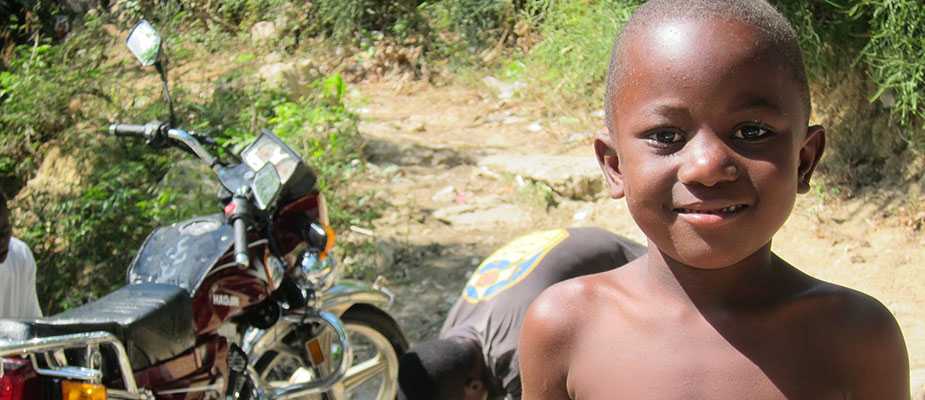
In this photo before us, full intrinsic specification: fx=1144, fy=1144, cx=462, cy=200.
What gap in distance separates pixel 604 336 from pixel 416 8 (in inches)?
299

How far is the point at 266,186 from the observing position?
11.4 ft

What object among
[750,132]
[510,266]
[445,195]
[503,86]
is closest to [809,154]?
[750,132]

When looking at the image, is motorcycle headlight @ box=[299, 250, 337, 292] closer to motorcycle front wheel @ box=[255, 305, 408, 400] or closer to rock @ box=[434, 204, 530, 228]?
motorcycle front wheel @ box=[255, 305, 408, 400]

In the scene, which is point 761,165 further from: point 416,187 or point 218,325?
point 416,187

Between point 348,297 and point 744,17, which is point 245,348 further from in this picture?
point 744,17

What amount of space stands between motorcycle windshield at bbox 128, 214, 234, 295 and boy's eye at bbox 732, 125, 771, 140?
7.36ft

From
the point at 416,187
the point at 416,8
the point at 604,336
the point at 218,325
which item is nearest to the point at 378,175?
the point at 416,187

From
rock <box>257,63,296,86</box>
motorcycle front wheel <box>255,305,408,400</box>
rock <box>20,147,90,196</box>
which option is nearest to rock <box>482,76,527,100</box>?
rock <box>257,63,296,86</box>

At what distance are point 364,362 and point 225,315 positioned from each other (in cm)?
75

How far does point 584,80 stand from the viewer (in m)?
6.73

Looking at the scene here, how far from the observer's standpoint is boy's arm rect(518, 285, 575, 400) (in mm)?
1655

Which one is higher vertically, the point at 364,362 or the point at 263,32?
the point at 364,362

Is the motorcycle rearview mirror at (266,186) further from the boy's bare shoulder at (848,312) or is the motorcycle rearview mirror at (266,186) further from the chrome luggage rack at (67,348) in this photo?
the boy's bare shoulder at (848,312)

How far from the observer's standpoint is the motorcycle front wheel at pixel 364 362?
3.82 metres
